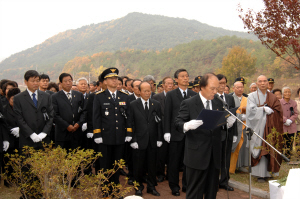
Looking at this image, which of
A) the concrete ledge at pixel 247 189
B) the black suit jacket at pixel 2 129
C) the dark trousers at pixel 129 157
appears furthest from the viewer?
the dark trousers at pixel 129 157

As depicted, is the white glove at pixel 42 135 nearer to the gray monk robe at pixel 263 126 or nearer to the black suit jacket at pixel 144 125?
the black suit jacket at pixel 144 125

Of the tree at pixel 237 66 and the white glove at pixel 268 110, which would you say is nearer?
the white glove at pixel 268 110

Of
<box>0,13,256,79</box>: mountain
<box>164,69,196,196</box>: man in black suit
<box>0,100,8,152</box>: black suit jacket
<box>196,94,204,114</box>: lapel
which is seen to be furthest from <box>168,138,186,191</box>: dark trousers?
<box>0,13,256,79</box>: mountain

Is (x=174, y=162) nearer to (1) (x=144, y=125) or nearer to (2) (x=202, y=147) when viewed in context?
(1) (x=144, y=125)

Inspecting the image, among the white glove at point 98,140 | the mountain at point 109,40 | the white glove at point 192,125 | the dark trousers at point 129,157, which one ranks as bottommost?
the dark trousers at point 129,157

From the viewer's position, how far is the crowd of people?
13.1 ft

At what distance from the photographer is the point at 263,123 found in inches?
251

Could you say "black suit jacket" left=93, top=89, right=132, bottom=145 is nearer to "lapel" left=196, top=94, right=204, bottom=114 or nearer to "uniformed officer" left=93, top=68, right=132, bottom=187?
"uniformed officer" left=93, top=68, right=132, bottom=187

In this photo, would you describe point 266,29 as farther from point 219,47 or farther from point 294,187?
point 219,47

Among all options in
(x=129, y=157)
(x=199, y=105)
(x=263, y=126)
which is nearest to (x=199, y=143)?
(x=199, y=105)

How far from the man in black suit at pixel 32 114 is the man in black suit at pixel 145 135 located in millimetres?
1772

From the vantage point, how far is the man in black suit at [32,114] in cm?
503

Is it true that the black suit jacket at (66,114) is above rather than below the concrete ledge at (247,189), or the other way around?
above

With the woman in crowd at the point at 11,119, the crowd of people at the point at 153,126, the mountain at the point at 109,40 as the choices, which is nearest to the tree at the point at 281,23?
the crowd of people at the point at 153,126
